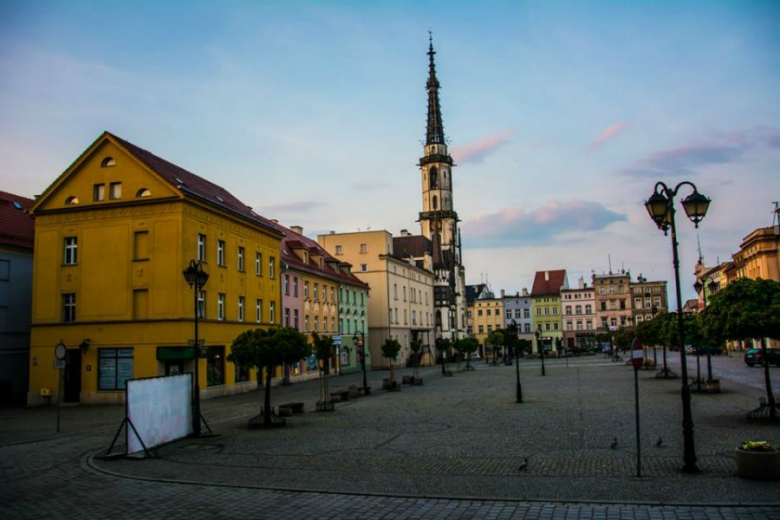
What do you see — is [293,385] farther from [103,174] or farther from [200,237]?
[103,174]

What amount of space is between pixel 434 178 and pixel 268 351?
9344 centimetres

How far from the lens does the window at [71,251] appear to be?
3597 cm

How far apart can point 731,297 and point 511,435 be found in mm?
7430

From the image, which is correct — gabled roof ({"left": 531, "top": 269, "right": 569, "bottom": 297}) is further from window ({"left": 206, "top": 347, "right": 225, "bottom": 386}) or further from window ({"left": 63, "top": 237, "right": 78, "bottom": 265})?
window ({"left": 63, "top": 237, "right": 78, "bottom": 265})

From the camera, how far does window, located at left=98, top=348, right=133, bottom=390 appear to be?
34.1 m

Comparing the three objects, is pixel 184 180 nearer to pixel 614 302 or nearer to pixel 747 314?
pixel 747 314

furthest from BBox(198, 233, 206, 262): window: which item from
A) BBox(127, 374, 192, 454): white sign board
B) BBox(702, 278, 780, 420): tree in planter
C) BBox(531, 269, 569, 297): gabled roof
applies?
BBox(531, 269, 569, 297): gabled roof

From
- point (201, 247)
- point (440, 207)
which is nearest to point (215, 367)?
point (201, 247)

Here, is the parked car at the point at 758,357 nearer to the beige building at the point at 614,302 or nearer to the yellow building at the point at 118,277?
the yellow building at the point at 118,277

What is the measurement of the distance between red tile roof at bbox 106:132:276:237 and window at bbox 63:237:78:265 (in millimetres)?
5660

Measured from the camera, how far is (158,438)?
1753 cm

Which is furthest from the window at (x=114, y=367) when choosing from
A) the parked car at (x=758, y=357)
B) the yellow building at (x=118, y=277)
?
the parked car at (x=758, y=357)

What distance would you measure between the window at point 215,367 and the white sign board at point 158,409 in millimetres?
17210

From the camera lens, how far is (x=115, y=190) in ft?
117
